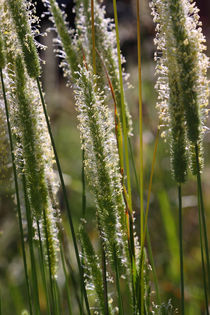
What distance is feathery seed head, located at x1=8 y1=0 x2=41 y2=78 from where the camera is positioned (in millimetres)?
813

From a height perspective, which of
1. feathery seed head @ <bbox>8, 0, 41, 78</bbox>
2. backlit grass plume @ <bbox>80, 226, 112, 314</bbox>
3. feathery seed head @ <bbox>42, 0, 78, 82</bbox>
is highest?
feathery seed head @ <bbox>42, 0, 78, 82</bbox>

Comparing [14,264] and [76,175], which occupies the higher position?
[76,175]

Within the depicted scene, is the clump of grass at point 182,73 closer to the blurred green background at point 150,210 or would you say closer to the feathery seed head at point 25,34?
the feathery seed head at point 25,34

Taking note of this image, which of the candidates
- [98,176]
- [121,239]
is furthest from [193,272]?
[98,176]

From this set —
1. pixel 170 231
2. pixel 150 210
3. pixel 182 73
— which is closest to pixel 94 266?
pixel 182 73

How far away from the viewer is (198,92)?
77 centimetres

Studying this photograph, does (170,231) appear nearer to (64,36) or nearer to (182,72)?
A: (64,36)

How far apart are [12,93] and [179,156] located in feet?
1.05

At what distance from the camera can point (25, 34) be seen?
0.82 metres

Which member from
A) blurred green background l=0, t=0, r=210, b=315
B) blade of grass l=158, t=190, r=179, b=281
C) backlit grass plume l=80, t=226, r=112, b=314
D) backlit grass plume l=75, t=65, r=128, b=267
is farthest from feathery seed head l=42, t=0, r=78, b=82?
blade of grass l=158, t=190, r=179, b=281

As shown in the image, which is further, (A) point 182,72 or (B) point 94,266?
(B) point 94,266

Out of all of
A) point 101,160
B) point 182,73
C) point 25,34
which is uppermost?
point 25,34

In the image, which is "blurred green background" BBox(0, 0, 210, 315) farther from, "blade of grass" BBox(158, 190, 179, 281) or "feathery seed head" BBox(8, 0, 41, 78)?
"feathery seed head" BBox(8, 0, 41, 78)

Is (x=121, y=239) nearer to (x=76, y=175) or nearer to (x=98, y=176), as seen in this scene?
(x=98, y=176)
